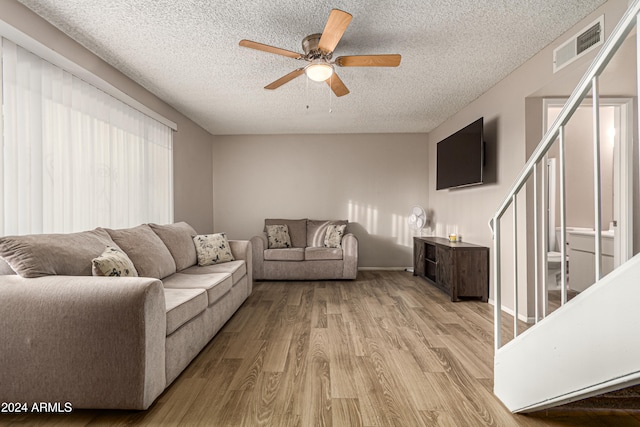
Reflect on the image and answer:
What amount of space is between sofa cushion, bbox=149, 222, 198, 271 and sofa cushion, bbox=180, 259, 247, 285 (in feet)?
0.29

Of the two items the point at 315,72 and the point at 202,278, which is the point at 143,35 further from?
the point at 202,278

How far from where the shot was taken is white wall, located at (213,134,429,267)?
6.18 metres

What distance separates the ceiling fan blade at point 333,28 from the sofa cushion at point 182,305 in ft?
6.48

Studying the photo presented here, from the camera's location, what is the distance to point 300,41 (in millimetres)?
2795

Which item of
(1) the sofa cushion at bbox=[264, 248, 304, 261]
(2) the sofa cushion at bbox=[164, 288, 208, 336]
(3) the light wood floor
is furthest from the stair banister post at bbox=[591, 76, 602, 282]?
(1) the sofa cushion at bbox=[264, 248, 304, 261]

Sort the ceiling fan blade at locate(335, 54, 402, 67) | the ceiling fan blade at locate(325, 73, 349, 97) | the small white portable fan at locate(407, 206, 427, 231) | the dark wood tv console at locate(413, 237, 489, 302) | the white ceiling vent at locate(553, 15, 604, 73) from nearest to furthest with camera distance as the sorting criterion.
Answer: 1. the white ceiling vent at locate(553, 15, 604, 73)
2. the ceiling fan blade at locate(335, 54, 402, 67)
3. the ceiling fan blade at locate(325, 73, 349, 97)
4. the dark wood tv console at locate(413, 237, 489, 302)
5. the small white portable fan at locate(407, 206, 427, 231)

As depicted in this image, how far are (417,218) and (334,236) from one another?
141cm

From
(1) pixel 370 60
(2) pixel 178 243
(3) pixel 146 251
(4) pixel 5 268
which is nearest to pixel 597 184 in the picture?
(1) pixel 370 60

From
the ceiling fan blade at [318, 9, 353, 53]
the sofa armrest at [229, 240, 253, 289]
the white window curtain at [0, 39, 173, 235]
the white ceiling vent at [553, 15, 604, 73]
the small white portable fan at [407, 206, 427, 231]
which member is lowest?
the sofa armrest at [229, 240, 253, 289]

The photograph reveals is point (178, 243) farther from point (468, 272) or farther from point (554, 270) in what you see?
point (554, 270)

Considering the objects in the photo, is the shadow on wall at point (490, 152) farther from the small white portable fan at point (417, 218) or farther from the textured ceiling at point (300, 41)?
the small white portable fan at point (417, 218)

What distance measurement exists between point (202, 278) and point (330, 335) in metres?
1.22

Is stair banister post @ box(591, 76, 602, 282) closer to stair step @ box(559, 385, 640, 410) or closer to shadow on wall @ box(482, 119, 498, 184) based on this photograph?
stair step @ box(559, 385, 640, 410)

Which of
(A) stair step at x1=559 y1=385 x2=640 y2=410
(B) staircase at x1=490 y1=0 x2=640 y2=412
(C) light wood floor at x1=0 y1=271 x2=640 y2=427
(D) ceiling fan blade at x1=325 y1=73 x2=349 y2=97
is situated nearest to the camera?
(B) staircase at x1=490 y1=0 x2=640 y2=412
